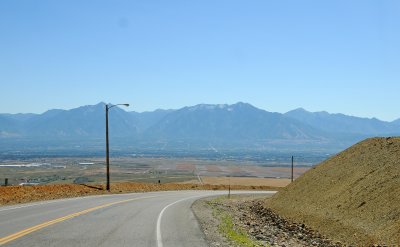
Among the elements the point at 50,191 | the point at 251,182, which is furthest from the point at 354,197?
the point at 251,182

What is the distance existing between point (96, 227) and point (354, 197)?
49.2 ft

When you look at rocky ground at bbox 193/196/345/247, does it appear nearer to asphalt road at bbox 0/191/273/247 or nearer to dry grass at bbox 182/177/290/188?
asphalt road at bbox 0/191/273/247

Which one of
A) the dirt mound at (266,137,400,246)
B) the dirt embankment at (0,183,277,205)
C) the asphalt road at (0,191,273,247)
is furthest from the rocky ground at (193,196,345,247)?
the dirt embankment at (0,183,277,205)

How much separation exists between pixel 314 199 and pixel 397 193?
8970 millimetres

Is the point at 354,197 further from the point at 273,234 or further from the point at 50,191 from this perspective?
the point at 50,191

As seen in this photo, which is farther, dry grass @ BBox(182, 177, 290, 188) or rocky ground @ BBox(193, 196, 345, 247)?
dry grass @ BBox(182, 177, 290, 188)

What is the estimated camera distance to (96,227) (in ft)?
62.3

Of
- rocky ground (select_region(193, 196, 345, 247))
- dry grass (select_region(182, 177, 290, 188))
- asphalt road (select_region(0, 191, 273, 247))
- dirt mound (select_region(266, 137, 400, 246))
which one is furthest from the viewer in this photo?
dry grass (select_region(182, 177, 290, 188))

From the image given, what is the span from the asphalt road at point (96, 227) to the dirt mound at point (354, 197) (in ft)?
24.3

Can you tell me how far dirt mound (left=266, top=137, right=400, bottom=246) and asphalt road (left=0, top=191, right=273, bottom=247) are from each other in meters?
7.39

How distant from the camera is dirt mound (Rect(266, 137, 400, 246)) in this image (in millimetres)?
21938

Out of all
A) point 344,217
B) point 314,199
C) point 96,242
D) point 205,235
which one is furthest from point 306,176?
point 96,242

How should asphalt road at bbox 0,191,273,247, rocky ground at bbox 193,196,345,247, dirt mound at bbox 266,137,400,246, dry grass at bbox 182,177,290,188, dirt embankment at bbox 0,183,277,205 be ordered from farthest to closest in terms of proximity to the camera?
dry grass at bbox 182,177,290,188, dirt embankment at bbox 0,183,277,205, dirt mound at bbox 266,137,400,246, rocky ground at bbox 193,196,345,247, asphalt road at bbox 0,191,273,247

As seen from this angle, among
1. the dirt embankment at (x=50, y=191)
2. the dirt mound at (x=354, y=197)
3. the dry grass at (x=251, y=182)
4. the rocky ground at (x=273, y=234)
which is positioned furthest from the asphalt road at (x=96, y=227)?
the dry grass at (x=251, y=182)
